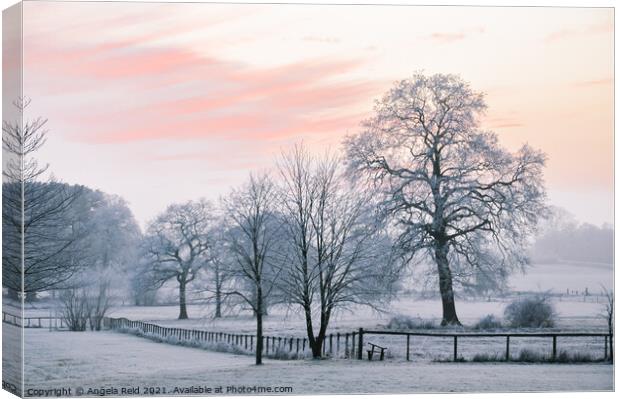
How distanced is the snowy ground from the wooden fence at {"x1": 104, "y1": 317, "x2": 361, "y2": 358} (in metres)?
0.27

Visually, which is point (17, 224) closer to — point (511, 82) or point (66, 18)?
point (66, 18)

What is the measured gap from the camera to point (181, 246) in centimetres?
2570

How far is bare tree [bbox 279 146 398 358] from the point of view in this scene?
26.1 metres

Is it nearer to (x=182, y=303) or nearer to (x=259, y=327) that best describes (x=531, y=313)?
(x=259, y=327)

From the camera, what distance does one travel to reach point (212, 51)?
24.3 meters

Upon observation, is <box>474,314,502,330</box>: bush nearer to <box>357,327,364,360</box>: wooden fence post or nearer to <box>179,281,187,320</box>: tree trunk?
<box>357,327,364,360</box>: wooden fence post

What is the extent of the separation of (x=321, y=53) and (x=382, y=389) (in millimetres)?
Answer: 7320

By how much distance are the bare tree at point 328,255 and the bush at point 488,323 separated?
222cm

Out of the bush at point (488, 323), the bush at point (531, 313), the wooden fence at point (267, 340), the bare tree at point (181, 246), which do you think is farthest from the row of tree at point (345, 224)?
the bush at point (531, 313)

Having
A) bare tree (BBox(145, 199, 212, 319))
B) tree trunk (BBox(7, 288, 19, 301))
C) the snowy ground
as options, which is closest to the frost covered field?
the snowy ground

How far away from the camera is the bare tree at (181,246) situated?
25.0 meters

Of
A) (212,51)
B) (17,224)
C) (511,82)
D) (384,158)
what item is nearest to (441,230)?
(384,158)

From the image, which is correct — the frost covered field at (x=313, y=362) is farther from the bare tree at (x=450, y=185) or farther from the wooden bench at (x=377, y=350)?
the bare tree at (x=450, y=185)

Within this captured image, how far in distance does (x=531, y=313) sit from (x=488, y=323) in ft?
3.39
